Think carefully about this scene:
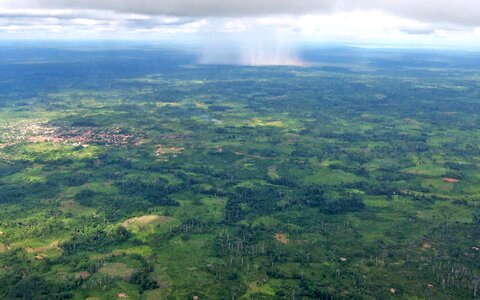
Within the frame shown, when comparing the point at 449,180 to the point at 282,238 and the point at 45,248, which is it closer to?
the point at 282,238

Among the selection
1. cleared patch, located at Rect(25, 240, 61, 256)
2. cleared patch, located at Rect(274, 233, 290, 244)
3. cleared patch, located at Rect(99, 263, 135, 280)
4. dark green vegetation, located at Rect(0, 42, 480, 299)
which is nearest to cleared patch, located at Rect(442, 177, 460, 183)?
dark green vegetation, located at Rect(0, 42, 480, 299)

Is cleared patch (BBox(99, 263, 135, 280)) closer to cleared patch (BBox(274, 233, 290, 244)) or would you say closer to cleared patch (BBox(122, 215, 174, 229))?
cleared patch (BBox(122, 215, 174, 229))

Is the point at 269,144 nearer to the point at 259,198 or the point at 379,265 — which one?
the point at 259,198

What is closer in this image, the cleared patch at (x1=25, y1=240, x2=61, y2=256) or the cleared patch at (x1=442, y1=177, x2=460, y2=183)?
the cleared patch at (x1=25, y1=240, x2=61, y2=256)

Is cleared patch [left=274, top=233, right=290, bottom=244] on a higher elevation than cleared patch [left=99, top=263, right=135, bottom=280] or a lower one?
higher

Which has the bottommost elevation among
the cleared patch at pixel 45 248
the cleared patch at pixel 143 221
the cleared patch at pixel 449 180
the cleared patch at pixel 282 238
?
the cleared patch at pixel 282 238

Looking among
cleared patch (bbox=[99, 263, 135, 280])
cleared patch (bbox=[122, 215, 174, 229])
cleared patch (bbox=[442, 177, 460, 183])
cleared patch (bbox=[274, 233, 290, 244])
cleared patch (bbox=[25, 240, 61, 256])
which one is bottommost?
cleared patch (bbox=[99, 263, 135, 280])

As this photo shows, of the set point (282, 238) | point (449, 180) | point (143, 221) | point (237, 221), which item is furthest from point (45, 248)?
point (449, 180)

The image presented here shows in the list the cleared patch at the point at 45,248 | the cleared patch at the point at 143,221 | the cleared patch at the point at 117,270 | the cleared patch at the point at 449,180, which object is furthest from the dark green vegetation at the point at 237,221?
the cleared patch at the point at 449,180

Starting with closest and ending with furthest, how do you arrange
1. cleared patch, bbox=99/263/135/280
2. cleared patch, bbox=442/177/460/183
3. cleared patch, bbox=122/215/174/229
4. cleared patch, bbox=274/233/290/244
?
cleared patch, bbox=99/263/135/280 < cleared patch, bbox=274/233/290/244 < cleared patch, bbox=122/215/174/229 < cleared patch, bbox=442/177/460/183

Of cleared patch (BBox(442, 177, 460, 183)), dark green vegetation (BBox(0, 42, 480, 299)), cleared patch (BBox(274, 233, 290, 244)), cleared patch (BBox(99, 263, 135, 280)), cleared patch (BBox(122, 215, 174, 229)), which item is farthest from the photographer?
cleared patch (BBox(442, 177, 460, 183))

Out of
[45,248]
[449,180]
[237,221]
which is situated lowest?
[45,248]

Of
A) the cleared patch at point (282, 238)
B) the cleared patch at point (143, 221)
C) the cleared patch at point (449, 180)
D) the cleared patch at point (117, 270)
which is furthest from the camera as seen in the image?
the cleared patch at point (449, 180)

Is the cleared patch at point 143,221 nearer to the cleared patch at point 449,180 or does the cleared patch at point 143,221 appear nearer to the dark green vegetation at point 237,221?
the dark green vegetation at point 237,221
